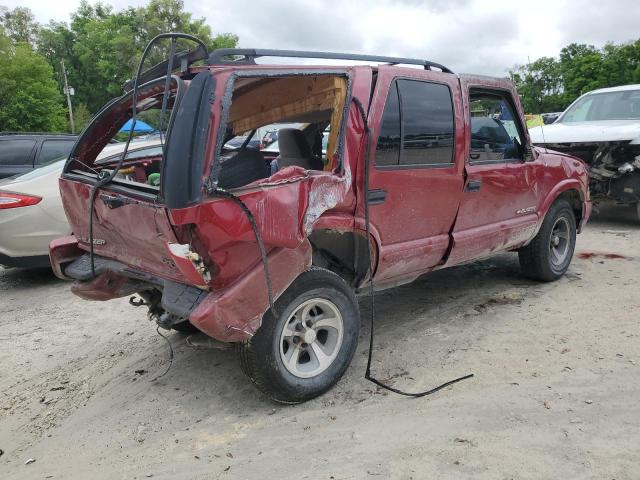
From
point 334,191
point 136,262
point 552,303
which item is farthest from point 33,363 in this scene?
point 552,303

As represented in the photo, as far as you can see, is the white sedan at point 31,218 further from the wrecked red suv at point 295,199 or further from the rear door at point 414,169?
the rear door at point 414,169

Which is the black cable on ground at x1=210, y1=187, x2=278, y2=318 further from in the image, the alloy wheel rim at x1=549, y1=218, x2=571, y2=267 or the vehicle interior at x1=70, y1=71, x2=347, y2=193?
the alloy wheel rim at x1=549, y1=218, x2=571, y2=267

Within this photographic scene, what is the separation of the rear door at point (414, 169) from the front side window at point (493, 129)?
31 cm

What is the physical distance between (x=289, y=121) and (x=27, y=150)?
5.29 meters

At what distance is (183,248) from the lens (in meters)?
2.70

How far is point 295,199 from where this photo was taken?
294 centimetres

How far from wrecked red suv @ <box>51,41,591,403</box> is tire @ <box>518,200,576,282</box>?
1.13 feet

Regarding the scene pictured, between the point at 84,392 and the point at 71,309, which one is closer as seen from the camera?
the point at 84,392

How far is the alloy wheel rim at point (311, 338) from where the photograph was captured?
10.6ft

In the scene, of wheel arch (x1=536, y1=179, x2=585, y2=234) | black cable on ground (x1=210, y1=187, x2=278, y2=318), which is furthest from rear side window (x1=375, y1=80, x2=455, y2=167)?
wheel arch (x1=536, y1=179, x2=585, y2=234)

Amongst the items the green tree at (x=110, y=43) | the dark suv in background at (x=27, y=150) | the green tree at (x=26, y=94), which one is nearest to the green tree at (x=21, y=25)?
the green tree at (x=110, y=43)

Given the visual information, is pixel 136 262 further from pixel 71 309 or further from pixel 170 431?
pixel 71 309

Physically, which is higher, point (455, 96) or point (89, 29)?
point (89, 29)

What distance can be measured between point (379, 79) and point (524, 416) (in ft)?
7.45
